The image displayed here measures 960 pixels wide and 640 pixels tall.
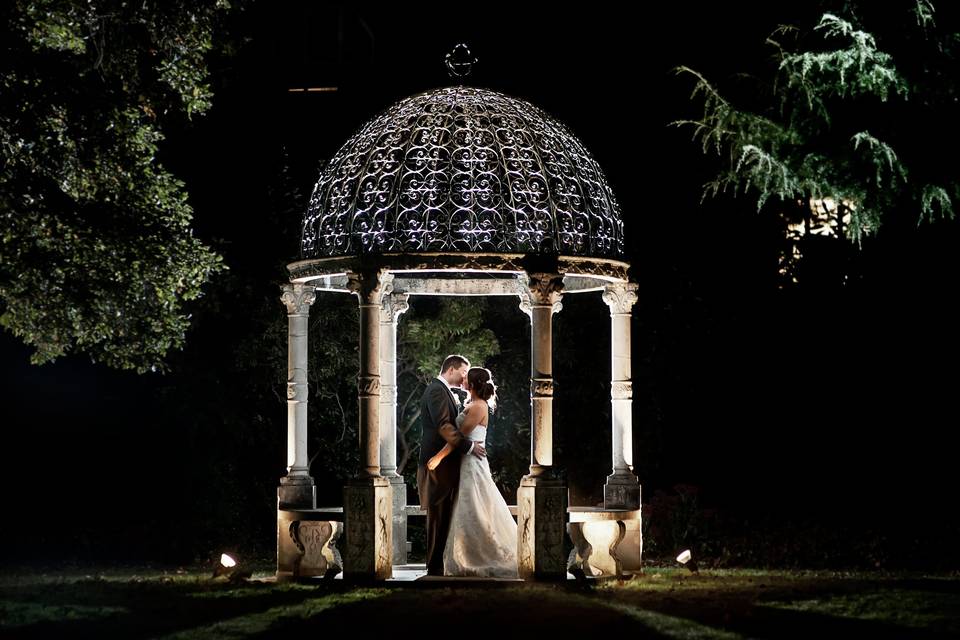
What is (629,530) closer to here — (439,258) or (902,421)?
Answer: (439,258)

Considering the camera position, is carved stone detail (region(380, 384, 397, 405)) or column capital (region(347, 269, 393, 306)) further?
→ carved stone detail (region(380, 384, 397, 405))

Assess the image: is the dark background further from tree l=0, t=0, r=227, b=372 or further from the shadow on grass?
the shadow on grass

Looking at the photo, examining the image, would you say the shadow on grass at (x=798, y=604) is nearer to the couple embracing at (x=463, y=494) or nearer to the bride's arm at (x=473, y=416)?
the couple embracing at (x=463, y=494)

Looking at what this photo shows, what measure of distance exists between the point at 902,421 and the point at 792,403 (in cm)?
159

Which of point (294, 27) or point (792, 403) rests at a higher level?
point (294, 27)

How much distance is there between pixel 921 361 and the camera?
2277 cm

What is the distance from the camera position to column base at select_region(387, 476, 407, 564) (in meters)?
17.6

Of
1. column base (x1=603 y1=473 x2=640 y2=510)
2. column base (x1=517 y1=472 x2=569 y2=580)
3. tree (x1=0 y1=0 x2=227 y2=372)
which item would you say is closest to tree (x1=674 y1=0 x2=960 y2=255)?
column base (x1=603 y1=473 x2=640 y2=510)

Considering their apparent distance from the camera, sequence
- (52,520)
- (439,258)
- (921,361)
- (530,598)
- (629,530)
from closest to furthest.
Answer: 1. (530,598)
2. (439,258)
3. (629,530)
4. (921,361)
5. (52,520)

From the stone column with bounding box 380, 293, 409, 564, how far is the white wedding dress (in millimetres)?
2057

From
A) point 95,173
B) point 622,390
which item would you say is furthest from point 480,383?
point 95,173

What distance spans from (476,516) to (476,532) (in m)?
0.16

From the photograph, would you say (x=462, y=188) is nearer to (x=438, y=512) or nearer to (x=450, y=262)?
(x=450, y=262)

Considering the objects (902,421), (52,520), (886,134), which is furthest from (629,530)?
(52,520)
